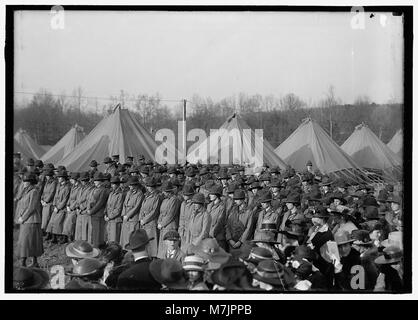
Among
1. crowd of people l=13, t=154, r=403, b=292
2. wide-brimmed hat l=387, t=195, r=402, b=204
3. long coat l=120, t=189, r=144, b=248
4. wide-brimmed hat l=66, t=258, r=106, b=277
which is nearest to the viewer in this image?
wide-brimmed hat l=66, t=258, r=106, b=277

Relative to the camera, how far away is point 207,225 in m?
10.1

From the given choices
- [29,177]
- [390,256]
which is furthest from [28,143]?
[390,256]

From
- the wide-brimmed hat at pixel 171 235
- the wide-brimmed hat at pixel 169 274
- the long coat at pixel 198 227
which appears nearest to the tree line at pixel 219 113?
the long coat at pixel 198 227

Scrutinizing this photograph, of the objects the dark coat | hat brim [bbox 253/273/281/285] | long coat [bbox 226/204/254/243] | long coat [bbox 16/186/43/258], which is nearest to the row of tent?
long coat [bbox 16/186/43/258]

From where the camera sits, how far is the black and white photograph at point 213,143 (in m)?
9.91

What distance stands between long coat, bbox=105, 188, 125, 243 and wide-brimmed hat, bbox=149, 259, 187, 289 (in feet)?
2.26

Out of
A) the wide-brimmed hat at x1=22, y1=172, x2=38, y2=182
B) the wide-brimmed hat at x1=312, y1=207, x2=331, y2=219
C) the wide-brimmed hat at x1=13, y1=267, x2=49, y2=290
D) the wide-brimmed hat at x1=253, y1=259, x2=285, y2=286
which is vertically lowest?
the wide-brimmed hat at x1=13, y1=267, x2=49, y2=290

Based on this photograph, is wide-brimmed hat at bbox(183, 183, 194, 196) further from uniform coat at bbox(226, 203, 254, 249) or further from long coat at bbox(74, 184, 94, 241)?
long coat at bbox(74, 184, 94, 241)

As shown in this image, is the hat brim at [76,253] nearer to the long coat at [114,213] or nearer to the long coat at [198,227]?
the long coat at [114,213]

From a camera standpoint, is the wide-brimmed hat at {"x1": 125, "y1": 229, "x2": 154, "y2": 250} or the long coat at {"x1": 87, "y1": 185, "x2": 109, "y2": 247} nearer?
the wide-brimmed hat at {"x1": 125, "y1": 229, "x2": 154, "y2": 250}

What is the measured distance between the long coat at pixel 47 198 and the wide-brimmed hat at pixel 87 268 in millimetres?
905

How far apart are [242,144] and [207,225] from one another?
41.9 inches

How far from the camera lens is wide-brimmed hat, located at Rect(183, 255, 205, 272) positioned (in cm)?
953

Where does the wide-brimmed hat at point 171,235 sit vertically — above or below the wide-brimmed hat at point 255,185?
below
